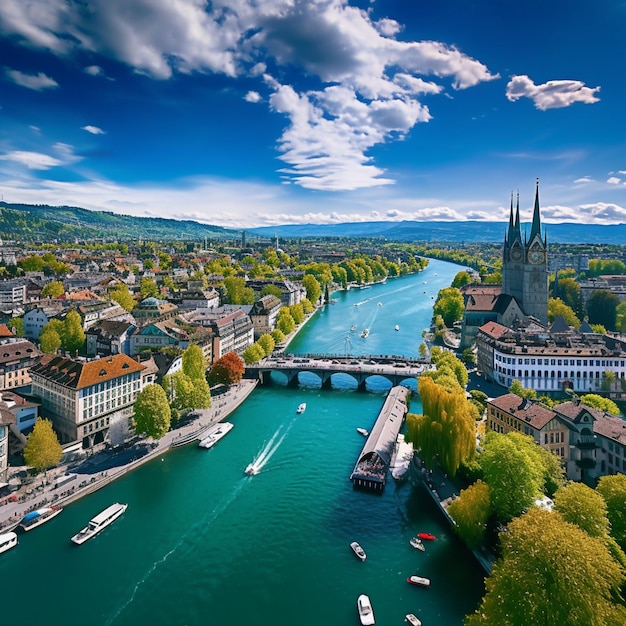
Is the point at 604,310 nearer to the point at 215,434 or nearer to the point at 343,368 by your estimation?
the point at 343,368

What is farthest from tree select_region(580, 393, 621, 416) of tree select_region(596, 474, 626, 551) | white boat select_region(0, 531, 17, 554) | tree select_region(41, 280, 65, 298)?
tree select_region(41, 280, 65, 298)

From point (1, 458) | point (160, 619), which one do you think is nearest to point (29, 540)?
point (1, 458)

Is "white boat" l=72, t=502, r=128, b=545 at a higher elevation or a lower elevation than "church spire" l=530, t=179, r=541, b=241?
lower

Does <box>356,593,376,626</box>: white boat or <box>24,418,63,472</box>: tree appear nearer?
<box>356,593,376,626</box>: white boat

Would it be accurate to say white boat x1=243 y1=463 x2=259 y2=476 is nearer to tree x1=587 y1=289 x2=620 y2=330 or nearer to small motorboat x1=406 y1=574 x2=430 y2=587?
small motorboat x1=406 y1=574 x2=430 y2=587

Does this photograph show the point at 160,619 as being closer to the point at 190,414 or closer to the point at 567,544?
the point at 567,544

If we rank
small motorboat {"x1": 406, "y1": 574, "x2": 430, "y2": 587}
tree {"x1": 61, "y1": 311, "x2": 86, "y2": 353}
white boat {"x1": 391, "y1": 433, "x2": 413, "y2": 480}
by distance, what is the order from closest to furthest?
small motorboat {"x1": 406, "y1": 574, "x2": 430, "y2": 587}, white boat {"x1": 391, "y1": 433, "x2": 413, "y2": 480}, tree {"x1": 61, "y1": 311, "x2": 86, "y2": 353}

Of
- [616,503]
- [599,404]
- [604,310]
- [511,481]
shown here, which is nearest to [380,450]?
[511,481]

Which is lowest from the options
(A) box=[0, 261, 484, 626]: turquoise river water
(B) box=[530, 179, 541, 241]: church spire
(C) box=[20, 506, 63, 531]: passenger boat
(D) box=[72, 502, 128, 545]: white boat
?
(A) box=[0, 261, 484, 626]: turquoise river water
